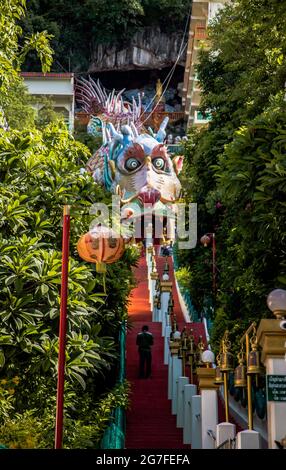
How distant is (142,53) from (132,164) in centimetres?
2783

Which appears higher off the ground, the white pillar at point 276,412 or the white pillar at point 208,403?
the white pillar at point 208,403

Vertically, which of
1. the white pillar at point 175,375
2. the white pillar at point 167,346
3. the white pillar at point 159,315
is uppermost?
the white pillar at point 159,315

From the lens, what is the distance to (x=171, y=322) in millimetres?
22141

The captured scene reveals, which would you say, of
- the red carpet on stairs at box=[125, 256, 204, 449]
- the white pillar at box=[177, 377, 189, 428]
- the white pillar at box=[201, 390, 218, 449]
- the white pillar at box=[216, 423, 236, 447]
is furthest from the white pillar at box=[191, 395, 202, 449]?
the white pillar at box=[216, 423, 236, 447]

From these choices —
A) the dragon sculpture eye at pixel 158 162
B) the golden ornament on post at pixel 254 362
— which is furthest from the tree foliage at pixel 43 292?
the dragon sculpture eye at pixel 158 162

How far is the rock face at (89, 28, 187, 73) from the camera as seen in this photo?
63750 millimetres

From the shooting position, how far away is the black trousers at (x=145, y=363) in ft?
66.9

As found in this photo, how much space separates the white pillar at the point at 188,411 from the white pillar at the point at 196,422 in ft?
1.85

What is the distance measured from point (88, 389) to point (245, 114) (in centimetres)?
633

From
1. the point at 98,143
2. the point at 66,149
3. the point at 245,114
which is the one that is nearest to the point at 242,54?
the point at 245,114

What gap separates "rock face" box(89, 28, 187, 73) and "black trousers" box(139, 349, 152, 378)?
4485 centimetres

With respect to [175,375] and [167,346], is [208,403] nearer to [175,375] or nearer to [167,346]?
[175,375]

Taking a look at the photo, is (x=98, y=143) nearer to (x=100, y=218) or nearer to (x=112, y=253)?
(x=100, y=218)

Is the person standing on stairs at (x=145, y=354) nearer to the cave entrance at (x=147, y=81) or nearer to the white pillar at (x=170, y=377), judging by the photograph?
the white pillar at (x=170, y=377)
